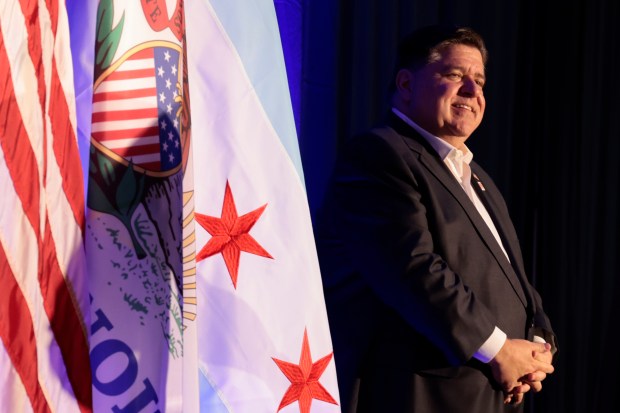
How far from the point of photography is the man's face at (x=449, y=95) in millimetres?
2463

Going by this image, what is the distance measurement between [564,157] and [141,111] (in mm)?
3399

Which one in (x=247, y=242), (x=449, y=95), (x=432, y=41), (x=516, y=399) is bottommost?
(x=516, y=399)

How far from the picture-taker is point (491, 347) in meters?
2.11

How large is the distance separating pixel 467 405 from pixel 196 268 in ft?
3.35

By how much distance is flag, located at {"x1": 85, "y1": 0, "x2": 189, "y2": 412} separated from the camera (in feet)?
3.74

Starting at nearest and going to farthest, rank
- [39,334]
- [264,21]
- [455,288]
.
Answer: [39,334], [264,21], [455,288]

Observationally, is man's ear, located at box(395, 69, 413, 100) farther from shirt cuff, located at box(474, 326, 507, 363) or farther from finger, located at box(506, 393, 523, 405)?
finger, located at box(506, 393, 523, 405)

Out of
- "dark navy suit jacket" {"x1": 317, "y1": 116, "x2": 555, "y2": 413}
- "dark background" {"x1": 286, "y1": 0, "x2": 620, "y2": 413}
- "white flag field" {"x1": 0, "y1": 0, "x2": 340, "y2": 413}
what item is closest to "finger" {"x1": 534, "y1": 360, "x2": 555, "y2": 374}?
"dark navy suit jacket" {"x1": 317, "y1": 116, "x2": 555, "y2": 413}

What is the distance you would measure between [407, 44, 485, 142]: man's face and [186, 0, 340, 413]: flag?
3.58 feet

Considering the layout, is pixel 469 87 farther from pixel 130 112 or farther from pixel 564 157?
pixel 564 157

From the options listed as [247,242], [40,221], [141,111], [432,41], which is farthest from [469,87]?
[40,221]

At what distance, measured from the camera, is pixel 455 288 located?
210 cm

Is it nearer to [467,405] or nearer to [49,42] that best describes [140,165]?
[49,42]

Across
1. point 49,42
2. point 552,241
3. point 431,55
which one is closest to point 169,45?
point 49,42
